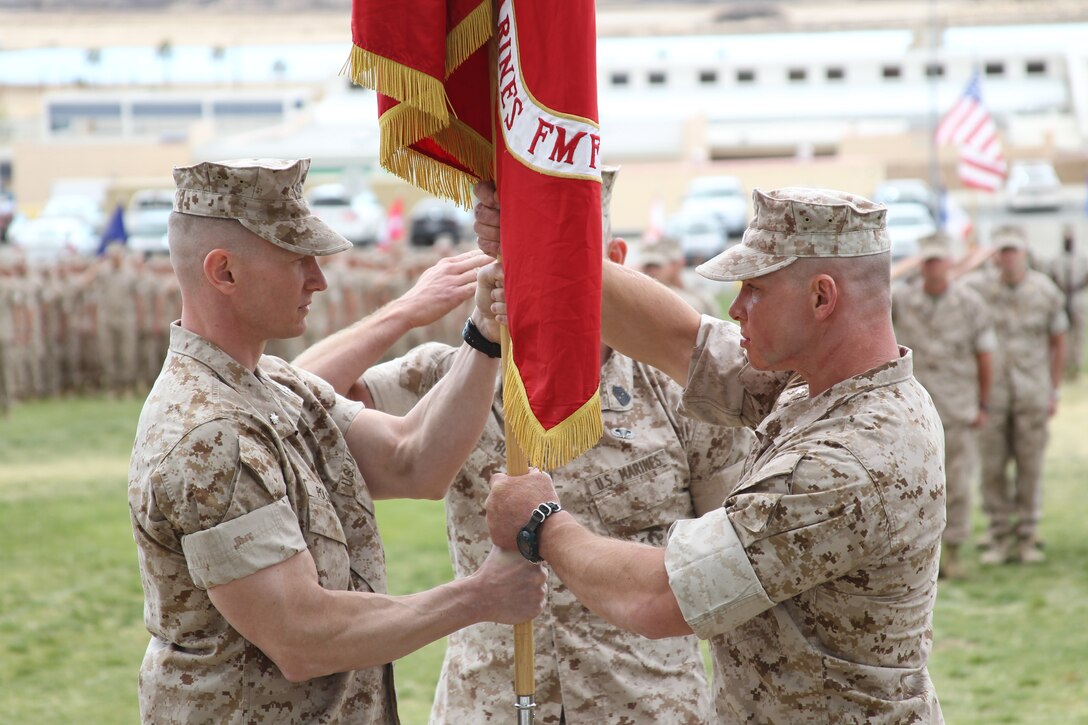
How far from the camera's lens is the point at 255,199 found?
A: 282 centimetres

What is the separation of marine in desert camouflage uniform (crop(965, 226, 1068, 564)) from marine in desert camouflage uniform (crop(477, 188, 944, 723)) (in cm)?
707

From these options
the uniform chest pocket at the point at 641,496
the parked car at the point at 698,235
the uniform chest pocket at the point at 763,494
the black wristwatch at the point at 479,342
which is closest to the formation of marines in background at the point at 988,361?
the uniform chest pocket at the point at 641,496

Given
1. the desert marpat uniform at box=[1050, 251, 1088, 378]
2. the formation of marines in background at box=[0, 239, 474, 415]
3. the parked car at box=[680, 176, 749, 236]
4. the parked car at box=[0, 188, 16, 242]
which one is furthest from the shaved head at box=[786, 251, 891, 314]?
the parked car at box=[0, 188, 16, 242]

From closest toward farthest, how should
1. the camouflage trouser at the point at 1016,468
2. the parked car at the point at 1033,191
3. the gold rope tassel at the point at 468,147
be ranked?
the gold rope tassel at the point at 468,147 → the camouflage trouser at the point at 1016,468 → the parked car at the point at 1033,191

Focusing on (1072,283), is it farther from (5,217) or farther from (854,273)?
(5,217)

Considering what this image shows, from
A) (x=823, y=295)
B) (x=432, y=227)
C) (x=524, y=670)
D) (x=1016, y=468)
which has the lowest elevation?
(x=1016, y=468)

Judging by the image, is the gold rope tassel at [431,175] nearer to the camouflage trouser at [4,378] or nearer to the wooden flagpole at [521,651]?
the wooden flagpole at [521,651]

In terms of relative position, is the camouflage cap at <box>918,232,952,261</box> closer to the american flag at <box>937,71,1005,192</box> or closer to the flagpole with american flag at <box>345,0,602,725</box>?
the flagpole with american flag at <box>345,0,602,725</box>

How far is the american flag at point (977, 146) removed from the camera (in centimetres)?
2017

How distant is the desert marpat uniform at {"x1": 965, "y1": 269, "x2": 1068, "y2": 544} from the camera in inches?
371

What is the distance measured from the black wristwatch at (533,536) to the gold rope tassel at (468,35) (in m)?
1.03

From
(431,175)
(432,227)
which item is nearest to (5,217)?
(432,227)

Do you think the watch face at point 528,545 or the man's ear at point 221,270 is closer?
the man's ear at point 221,270

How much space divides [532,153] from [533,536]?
871 mm
